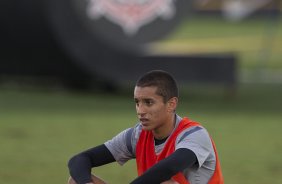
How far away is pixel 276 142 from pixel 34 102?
555 centimetres

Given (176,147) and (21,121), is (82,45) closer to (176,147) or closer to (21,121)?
(21,121)

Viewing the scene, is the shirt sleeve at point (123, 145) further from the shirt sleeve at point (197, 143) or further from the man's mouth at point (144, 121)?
the shirt sleeve at point (197, 143)

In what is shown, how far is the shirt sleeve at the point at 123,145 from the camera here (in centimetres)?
582

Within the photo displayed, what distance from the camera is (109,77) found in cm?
1652

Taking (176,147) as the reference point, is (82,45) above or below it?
above

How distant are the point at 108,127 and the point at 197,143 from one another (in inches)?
291

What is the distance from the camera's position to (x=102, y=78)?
1722 centimetres

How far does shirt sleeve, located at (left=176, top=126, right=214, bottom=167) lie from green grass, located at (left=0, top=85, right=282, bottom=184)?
3428 millimetres

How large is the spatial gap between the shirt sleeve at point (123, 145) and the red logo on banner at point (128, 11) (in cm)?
1042

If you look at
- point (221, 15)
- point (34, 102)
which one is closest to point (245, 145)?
point (34, 102)

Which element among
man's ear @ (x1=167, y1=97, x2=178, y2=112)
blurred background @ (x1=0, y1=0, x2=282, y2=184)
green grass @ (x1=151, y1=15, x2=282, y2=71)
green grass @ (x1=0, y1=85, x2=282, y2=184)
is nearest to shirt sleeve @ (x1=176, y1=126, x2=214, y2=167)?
man's ear @ (x1=167, y1=97, x2=178, y2=112)

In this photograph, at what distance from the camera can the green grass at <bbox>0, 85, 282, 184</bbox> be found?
31.0 ft

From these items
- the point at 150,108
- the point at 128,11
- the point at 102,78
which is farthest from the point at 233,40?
the point at 150,108

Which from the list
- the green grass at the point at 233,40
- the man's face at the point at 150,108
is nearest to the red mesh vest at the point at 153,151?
the man's face at the point at 150,108
